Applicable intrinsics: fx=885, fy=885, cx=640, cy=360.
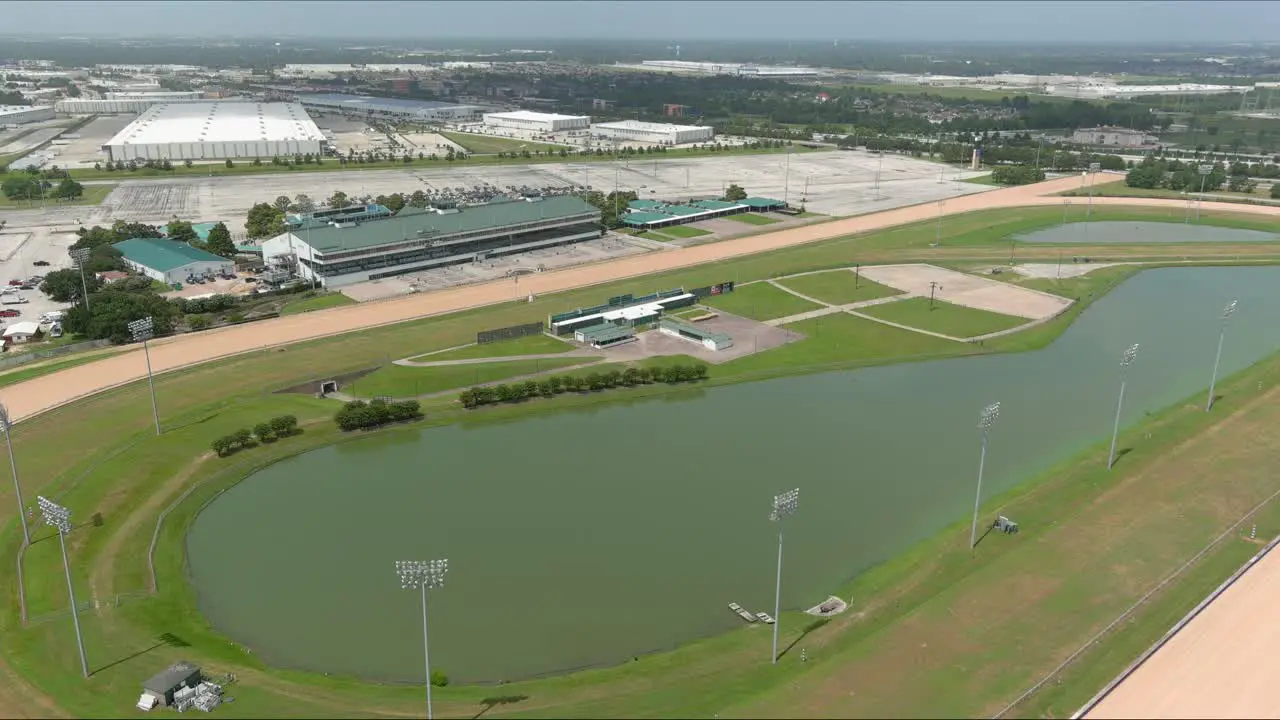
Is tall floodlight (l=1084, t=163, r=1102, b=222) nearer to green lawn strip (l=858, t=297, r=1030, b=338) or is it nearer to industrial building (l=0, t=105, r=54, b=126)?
green lawn strip (l=858, t=297, r=1030, b=338)

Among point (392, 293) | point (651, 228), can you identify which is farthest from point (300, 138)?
point (392, 293)

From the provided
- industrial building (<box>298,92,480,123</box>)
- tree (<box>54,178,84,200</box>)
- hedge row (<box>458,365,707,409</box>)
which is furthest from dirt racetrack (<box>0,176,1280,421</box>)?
industrial building (<box>298,92,480,123</box>)

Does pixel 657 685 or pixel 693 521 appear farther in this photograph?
pixel 693 521

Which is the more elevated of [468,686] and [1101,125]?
[1101,125]

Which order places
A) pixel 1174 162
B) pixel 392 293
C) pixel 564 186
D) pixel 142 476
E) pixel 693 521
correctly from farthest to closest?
pixel 1174 162 → pixel 564 186 → pixel 392 293 → pixel 142 476 → pixel 693 521

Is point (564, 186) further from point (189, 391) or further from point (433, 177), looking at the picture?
point (189, 391)

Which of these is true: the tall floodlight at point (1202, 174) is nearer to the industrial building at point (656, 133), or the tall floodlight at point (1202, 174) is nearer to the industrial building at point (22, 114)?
the industrial building at point (656, 133)

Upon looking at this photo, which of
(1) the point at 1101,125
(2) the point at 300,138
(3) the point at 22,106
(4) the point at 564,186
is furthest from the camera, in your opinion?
(3) the point at 22,106
